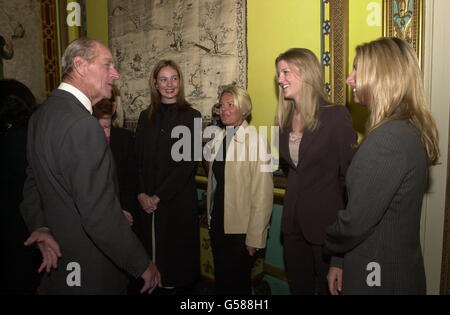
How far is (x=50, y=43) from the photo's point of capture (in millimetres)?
5113

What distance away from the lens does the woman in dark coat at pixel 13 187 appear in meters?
2.06

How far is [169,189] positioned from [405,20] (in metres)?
2.06

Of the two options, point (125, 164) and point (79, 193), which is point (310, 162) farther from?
point (125, 164)

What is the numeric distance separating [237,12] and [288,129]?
1362 mm

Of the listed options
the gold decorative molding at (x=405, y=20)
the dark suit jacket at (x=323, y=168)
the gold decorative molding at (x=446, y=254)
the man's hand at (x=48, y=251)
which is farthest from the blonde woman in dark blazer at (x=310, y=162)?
the man's hand at (x=48, y=251)

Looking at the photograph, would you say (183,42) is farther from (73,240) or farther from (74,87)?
(73,240)

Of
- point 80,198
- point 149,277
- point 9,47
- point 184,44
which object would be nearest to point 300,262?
point 149,277

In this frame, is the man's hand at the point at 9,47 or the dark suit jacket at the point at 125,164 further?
the man's hand at the point at 9,47

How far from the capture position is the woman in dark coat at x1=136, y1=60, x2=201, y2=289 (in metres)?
2.85

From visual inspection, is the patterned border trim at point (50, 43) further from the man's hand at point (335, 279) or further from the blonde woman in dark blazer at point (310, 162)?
the man's hand at point (335, 279)

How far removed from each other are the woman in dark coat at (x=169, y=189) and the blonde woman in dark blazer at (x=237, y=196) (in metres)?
0.26

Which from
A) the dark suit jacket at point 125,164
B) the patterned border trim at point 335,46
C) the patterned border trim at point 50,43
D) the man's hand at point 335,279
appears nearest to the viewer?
the man's hand at point 335,279

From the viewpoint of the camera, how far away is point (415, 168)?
1.38m
